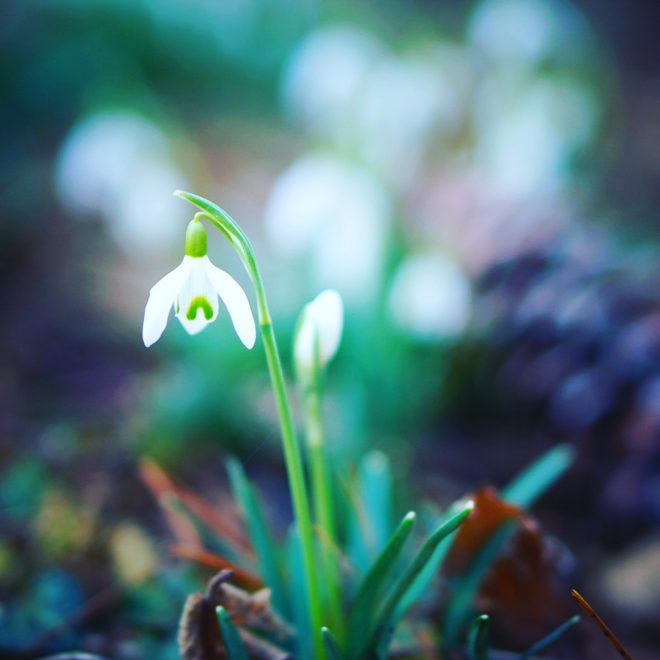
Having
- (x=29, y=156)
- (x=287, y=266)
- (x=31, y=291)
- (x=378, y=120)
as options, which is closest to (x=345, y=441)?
(x=287, y=266)

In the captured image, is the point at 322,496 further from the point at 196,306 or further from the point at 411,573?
the point at 196,306

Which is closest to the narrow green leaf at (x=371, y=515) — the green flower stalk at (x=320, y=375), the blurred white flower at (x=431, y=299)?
the green flower stalk at (x=320, y=375)

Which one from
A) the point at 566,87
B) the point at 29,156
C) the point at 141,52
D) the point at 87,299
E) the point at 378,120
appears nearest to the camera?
the point at 378,120

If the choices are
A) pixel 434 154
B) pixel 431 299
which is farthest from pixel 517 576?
pixel 434 154

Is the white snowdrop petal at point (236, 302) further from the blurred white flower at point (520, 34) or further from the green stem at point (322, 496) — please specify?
the blurred white flower at point (520, 34)

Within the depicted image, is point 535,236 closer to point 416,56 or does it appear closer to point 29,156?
point 416,56
